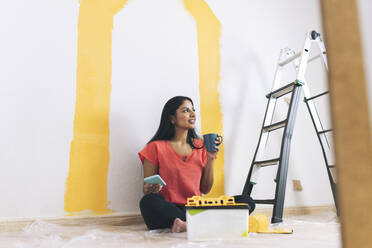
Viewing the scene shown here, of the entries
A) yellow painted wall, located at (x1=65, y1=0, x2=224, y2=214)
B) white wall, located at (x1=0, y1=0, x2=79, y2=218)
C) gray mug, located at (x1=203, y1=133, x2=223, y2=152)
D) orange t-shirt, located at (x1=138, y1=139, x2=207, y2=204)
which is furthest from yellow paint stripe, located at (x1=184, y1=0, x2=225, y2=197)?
white wall, located at (x1=0, y1=0, x2=79, y2=218)

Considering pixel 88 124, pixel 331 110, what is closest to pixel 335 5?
pixel 331 110

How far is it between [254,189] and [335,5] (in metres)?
1.78

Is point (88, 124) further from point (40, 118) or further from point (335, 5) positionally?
point (335, 5)

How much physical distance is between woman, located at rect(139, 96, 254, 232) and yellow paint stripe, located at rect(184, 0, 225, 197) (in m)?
0.20

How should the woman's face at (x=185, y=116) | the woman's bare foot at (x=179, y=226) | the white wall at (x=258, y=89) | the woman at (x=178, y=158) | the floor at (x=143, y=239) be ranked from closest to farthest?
1. the floor at (x=143, y=239)
2. the woman's bare foot at (x=179, y=226)
3. the woman at (x=178, y=158)
4. the woman's face at (x=185, y=116)
5. the white wall at (x=258, y=89)

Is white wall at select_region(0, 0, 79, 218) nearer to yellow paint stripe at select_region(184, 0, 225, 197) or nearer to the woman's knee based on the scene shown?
the woman's knee

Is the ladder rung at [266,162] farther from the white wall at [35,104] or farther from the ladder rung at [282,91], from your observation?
the white wall at [35,104]

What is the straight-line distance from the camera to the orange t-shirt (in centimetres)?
158

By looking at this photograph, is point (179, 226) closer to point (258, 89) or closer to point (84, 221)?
point (84, 221)

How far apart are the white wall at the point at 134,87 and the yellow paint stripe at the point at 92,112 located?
36mm

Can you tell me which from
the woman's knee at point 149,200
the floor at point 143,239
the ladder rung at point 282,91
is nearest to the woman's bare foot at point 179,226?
the floor at point 143,239

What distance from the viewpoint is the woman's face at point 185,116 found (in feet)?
5.54

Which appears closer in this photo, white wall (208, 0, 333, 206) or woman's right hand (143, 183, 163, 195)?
woman's right hand (143, 183, 163, 195)

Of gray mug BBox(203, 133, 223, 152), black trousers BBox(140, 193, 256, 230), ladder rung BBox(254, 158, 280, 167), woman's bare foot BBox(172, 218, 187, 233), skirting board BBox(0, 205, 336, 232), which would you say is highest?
gray mug BBox(203, 133, 223, 152)
